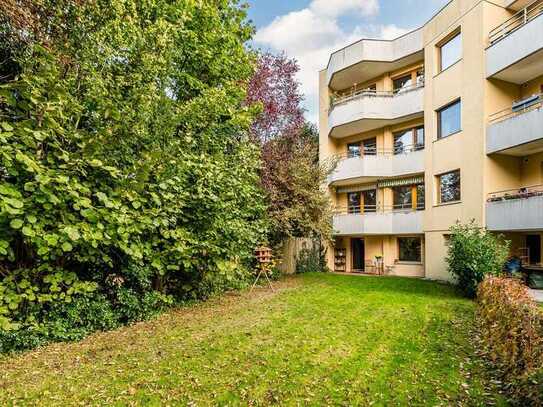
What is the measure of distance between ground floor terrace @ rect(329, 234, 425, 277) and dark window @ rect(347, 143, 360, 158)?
579cm

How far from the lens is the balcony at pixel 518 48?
1331cm

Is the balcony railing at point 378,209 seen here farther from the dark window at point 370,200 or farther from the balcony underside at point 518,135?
the balcony underside at point 518,135

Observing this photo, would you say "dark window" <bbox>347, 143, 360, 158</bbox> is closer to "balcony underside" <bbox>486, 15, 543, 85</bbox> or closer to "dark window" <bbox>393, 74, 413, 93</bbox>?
"dark window" <bbox>393, 74, 413, 93</bbox>

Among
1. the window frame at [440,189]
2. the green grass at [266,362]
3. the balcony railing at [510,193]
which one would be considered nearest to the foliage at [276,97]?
the window frame at [440,189]

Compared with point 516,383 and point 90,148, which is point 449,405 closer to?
point 516,383

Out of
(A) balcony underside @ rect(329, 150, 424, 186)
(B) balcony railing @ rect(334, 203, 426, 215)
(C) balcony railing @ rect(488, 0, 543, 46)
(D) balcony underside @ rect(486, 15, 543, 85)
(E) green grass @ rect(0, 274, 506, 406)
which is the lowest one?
(E) green grass @ rect(0, 274, 506, 406)

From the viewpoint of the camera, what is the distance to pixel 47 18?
7.62 meters

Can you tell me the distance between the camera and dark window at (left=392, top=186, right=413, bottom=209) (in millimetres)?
20984

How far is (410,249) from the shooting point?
2119 centimetres

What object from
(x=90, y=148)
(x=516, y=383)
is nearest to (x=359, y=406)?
(x=516, y=383)

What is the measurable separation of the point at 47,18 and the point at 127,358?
25.1 ft

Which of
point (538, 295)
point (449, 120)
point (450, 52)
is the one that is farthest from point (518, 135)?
point (450, 52)

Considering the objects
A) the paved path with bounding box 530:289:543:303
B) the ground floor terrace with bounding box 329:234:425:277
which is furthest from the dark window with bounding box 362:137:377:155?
the paved path with bounding box 530:289:543:303

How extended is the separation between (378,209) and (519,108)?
31.1 feet
